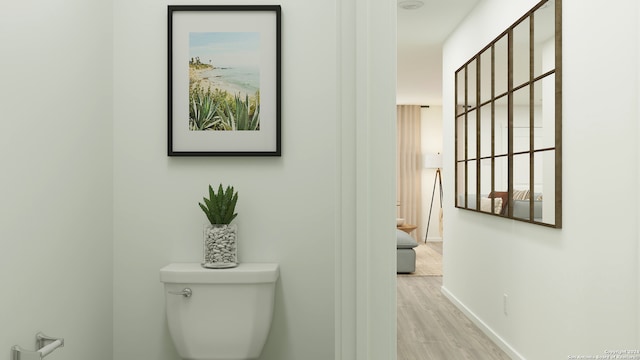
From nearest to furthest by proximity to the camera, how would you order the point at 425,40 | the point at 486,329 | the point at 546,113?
the point at 546,113 < the point at 486,329 < the point at 425,40

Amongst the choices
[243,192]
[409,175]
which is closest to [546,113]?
[243,192]

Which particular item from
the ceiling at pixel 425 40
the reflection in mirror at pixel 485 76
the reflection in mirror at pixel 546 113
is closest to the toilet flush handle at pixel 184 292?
the reflection in mirror at pixel 546 113

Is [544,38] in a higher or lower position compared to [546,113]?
higher

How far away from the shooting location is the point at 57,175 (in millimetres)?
1346

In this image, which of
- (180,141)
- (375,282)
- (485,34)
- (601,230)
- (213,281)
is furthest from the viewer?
(485,34)

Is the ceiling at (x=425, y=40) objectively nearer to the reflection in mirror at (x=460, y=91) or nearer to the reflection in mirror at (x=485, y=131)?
the reflection in mirror at (x=460, y=91)

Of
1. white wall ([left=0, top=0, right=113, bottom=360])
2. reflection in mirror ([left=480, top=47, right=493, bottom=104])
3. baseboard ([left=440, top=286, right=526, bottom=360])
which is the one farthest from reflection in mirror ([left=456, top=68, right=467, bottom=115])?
white wall ([left=0, top=0, right=113, bottom=360])

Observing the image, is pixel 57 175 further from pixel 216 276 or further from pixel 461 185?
pixel 461 185

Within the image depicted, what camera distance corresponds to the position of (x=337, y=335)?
1.15m

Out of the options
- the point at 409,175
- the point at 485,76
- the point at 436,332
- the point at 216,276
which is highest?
the point at 485,76

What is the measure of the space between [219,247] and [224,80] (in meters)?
0.58

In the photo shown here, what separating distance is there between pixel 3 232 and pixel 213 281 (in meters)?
0.63

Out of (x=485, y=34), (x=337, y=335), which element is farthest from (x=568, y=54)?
(x=337, y=335)

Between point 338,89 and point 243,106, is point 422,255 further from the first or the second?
point 338,89
